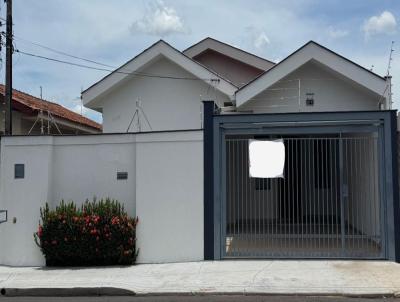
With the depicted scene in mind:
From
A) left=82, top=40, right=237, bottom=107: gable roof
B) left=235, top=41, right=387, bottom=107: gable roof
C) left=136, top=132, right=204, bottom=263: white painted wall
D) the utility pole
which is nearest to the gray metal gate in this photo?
left=136, top=132, right=204, bottom=263: white painted wall

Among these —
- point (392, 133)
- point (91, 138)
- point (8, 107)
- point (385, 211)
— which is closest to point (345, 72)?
point (392, 133)

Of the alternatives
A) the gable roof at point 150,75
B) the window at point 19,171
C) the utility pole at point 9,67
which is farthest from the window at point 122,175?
the gable roof at point 150,75

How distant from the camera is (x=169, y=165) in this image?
11195 mm

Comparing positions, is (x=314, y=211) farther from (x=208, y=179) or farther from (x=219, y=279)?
(x=219, y=279)

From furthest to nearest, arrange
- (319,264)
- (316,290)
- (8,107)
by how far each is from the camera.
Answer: (8,107) < (319,264) < (316,290)

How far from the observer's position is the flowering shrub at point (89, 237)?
35.6 ft

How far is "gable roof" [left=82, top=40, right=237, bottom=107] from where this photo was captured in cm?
1529

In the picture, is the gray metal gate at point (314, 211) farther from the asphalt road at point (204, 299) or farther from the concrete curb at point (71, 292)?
the concrete curb at point (71, 292)

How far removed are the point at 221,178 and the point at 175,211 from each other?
3.89 feet

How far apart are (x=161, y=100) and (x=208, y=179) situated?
18.6ft

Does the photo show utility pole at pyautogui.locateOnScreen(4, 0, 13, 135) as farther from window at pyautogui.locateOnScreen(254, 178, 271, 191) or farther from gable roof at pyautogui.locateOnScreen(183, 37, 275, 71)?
window at pyautogui.locateOnScreen(254, 178, 271, 191)

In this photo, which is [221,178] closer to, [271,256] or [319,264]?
[271,256]

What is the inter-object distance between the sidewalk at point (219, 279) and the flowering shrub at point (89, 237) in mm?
312

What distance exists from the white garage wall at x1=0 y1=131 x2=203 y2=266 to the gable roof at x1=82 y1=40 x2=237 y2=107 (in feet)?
14.8
